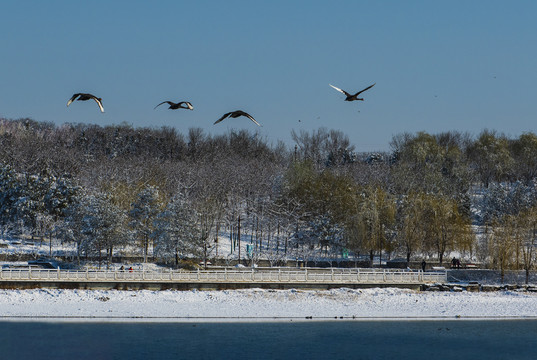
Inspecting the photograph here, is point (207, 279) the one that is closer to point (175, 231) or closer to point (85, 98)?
point (175, 231)

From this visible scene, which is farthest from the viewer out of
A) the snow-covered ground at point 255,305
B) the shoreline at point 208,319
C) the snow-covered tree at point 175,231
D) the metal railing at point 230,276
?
the snow-covered tree at point 175,231

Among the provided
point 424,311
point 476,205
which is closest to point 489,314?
point 424,311

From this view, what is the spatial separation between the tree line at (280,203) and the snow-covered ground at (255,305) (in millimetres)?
10304

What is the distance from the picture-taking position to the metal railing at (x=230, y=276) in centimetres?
5347

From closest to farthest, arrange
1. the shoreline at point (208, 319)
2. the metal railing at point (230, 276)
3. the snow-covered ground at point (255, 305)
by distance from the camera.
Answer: the shoreline at point (208, 319) → the snow-covered ground at point (255, 305) → the metal railing at point (230, 276)

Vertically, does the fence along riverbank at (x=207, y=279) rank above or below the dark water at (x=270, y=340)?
above

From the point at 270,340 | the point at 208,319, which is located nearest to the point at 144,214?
the point at 208,319

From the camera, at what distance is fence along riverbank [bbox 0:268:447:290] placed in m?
53.2

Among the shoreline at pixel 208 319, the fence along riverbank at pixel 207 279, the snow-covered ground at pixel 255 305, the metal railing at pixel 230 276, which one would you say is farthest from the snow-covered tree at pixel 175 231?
the shoreline at pixel 208 319

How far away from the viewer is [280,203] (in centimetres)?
10006

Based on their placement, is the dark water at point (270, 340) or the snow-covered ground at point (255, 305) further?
the snow-covered ground at point (255, 305)

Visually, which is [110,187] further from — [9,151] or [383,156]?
[383,156]

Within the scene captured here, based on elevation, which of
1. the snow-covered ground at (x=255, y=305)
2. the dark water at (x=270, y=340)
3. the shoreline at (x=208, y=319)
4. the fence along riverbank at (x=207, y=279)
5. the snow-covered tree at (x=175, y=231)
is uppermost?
the snow-covered tree at (x=175, y=231)

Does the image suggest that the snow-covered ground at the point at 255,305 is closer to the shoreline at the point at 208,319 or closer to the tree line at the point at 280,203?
the shoreline at the point at 208,319
